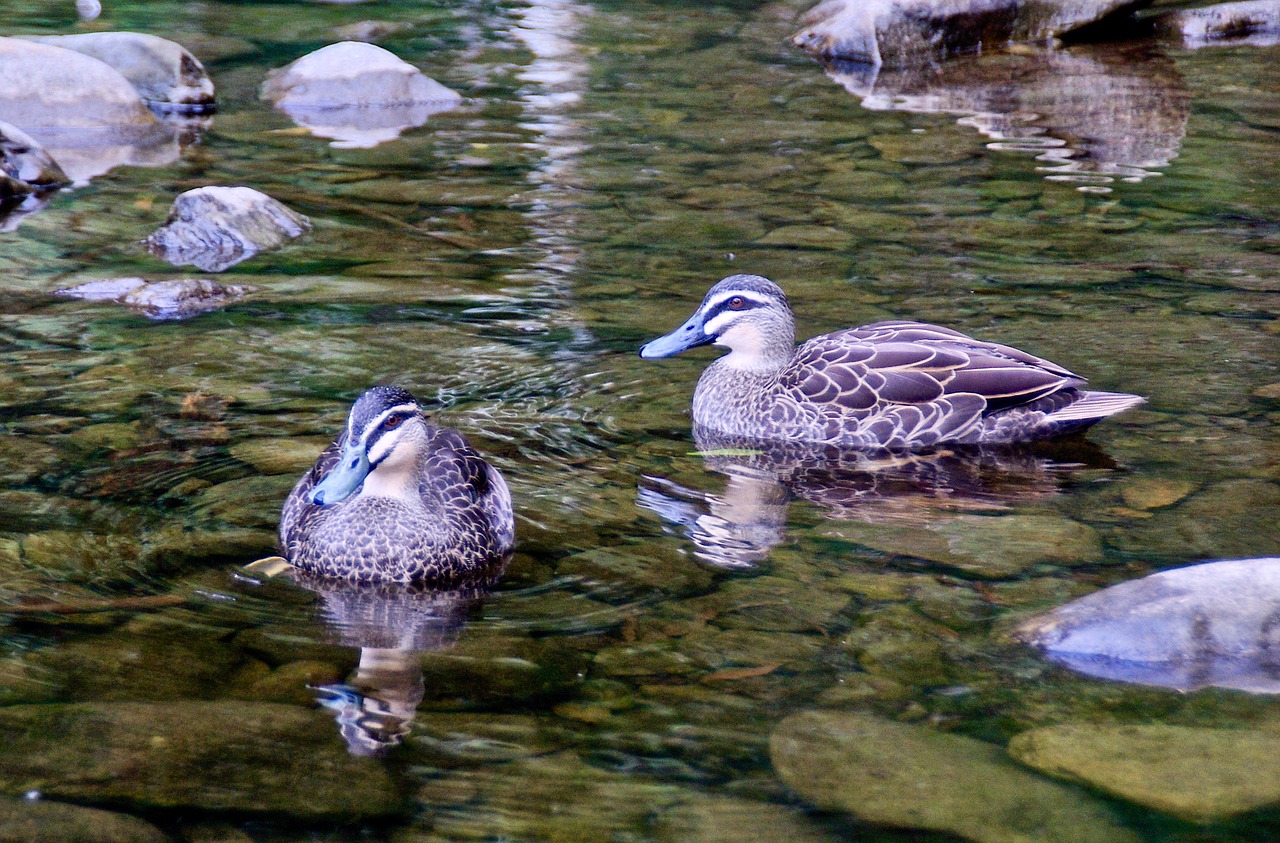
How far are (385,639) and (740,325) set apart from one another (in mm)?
3852

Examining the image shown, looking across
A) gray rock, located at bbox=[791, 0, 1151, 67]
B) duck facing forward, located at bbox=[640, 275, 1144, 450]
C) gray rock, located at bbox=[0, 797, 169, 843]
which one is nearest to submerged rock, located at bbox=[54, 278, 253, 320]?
duck facing forward, located at bbox=[640, 275, 1144, 450]

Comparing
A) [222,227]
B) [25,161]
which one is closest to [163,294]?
[222,227]

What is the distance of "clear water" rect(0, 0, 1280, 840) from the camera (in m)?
5.21

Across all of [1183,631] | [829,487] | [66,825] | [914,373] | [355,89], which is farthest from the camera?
[355,89]

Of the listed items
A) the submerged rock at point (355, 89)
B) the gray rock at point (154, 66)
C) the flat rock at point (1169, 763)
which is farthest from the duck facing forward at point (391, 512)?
the gray rock at point (154, 66)

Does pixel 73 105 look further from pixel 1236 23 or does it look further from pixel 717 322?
pixel 1236 23

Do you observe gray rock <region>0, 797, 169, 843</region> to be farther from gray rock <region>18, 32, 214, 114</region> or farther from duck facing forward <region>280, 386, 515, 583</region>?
gray rock <region>18, 32, 214, 114</region>

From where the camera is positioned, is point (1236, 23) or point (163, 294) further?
point (1236, 23)

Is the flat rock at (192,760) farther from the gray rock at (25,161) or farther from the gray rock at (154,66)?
the gray rock at (154,66)

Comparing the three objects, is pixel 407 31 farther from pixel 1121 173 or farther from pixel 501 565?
pixel 501 565

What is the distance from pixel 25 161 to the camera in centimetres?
1320

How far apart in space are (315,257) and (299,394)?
298cm

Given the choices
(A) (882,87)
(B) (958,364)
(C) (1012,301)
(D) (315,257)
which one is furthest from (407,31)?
(B) (958,364)

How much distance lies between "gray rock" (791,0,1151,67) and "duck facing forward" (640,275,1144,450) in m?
11.1
